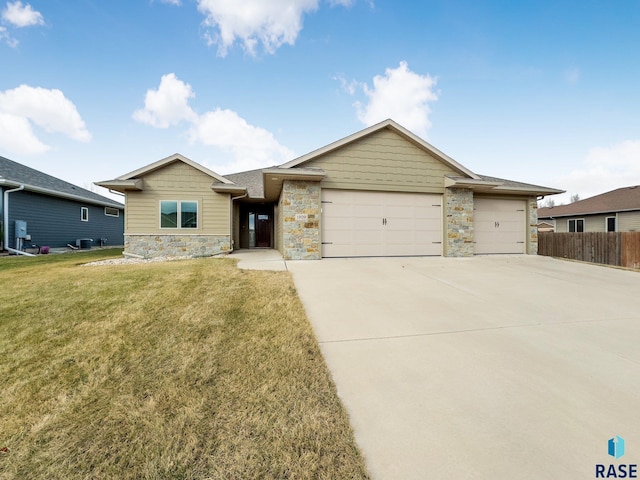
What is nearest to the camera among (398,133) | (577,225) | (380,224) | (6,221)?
(380,224)

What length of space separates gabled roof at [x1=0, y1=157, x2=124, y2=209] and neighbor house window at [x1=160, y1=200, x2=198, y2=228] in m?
7.59

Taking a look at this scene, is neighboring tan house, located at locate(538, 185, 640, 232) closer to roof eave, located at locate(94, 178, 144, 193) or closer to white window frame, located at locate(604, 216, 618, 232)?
white window frame, located at locate(604, 216, 618, 232)

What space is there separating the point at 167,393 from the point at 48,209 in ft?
59.2

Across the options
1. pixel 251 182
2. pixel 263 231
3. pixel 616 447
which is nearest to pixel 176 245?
pixel 251 182

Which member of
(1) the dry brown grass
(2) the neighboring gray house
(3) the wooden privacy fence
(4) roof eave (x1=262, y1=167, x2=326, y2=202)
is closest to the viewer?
(1) the dry brown grass

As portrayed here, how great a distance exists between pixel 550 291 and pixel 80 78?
18.0 metres

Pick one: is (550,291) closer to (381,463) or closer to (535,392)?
(535,392)

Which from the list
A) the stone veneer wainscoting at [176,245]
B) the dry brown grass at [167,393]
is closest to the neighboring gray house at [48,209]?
the stone veneer wainscoting at [176,245]

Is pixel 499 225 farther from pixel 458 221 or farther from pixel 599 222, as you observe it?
pixel 599 222

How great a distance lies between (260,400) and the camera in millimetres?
2021

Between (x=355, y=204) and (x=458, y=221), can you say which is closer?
(x=355, y=204)

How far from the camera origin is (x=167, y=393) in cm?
214

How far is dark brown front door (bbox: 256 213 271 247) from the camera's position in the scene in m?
16.2

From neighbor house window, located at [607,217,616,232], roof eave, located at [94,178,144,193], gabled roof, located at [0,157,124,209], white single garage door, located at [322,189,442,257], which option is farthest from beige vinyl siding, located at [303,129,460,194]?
neighbor house window, located at [607,217,616,232]
